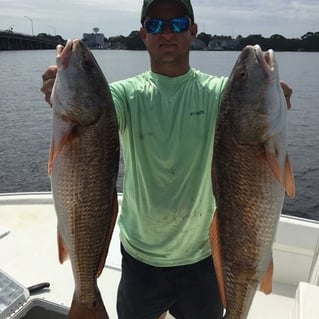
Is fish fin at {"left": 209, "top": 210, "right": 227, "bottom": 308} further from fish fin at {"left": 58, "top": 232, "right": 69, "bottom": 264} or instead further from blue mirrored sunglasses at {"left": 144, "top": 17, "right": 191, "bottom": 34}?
blue mirrored sunglasses at {"left": 144, "top": 17, "right": 191, "bottom": 34}

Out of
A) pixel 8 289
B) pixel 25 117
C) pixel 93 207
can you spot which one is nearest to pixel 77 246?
pixel 93 207

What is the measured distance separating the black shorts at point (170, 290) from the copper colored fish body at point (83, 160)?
18.4 inches

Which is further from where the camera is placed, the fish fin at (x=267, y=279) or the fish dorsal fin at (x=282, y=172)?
the fish fin at (x=267, y=279)

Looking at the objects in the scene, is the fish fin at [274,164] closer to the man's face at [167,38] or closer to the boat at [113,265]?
the man's face at [167,38]

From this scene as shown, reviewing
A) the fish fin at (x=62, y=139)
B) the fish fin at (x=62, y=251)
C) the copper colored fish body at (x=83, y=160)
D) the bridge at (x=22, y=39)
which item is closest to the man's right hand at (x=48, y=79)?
the copper colored fish body at (x=83, y=160)

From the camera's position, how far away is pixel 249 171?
2.36 m

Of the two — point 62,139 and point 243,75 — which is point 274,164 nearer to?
point 243,75

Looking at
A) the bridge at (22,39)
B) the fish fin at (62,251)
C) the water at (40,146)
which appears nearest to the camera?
the fish fin at (62,251)

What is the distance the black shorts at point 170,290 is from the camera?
2986 mm

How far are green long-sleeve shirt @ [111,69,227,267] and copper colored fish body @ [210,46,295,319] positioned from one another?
1.20ft

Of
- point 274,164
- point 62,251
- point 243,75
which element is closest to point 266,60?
point 243,75

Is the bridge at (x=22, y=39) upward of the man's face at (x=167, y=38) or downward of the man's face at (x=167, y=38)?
downward

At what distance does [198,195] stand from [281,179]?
26.1 inches

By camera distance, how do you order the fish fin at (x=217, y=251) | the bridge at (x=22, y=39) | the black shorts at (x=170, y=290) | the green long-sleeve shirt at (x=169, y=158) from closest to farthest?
the fish fin at (x=217, y=251), the green long-sleeve shirt at (x=169, y=158), the black shorts at (x=170, y=290), the bridge at (x=22, y=39)
